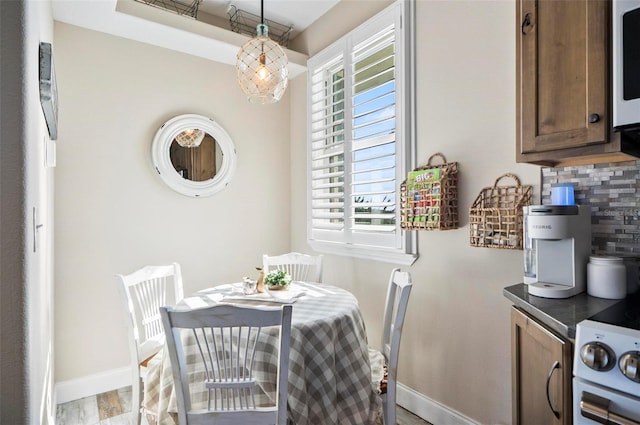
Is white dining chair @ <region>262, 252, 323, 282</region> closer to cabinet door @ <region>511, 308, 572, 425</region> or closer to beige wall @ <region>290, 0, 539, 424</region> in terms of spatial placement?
beige wall @ <region>290, 0, 539, 424</region>

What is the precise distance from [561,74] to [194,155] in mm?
2563

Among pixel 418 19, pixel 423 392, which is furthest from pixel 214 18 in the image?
pixel 423 392

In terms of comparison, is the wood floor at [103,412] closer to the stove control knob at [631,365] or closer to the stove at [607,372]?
the stove at [607,372]

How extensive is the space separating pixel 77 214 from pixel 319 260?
69.0 inches

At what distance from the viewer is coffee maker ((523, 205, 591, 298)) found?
142 cm

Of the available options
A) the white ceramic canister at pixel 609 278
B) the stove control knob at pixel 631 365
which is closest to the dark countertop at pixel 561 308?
the white ceramic canister at pixel 609 278

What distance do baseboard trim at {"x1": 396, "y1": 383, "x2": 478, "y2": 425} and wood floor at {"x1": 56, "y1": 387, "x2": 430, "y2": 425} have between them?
4 centimetres

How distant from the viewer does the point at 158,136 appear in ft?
9.36

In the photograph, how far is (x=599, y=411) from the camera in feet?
3.13

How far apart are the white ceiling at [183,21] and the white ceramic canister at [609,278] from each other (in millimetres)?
2668

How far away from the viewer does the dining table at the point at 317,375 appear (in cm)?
153

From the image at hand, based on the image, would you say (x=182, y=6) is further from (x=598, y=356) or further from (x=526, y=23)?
(x=598, y=356)

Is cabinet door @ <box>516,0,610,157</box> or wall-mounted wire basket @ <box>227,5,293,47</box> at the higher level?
wall-mounted wire basket @ <box>227,5,293,47</box>

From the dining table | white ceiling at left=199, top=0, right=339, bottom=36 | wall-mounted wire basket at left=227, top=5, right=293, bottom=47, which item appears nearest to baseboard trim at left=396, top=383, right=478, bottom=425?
the dining table
